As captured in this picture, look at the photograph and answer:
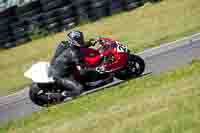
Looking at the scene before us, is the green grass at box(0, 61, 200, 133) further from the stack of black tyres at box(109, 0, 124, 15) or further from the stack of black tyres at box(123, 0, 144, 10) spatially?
the stack of black tyres at box(123, 0, 144, 10)

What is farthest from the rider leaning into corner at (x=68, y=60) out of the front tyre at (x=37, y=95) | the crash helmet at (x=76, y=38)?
the front tyre at (x=37, y=95)

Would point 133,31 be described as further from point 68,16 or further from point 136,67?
point 136,67

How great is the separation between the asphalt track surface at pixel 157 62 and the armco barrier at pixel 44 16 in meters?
6.03

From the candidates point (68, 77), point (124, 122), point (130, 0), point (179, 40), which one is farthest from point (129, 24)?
point (124, 122)

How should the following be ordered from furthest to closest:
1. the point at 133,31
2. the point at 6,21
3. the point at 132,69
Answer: the point at 6,21, the point at 133,31, the point at 132,69

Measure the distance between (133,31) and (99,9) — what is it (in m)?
2.43

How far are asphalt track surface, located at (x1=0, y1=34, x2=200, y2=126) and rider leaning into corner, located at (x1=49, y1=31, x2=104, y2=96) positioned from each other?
2.68 ft

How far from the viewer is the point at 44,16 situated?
24.1 m

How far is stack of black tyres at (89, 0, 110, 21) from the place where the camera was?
2462 centimetres

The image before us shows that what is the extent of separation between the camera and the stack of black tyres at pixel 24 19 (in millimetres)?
23781

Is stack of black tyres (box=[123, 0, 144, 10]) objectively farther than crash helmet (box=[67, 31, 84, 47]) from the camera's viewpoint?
Yes

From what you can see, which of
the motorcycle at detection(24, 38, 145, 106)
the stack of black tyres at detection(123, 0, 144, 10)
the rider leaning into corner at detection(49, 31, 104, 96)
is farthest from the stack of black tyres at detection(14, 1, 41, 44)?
the rider leaning into corner at detection(49, 31, 104, 96)

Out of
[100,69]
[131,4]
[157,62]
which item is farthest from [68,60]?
[131,4]

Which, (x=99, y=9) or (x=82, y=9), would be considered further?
(x=99, y=9)
